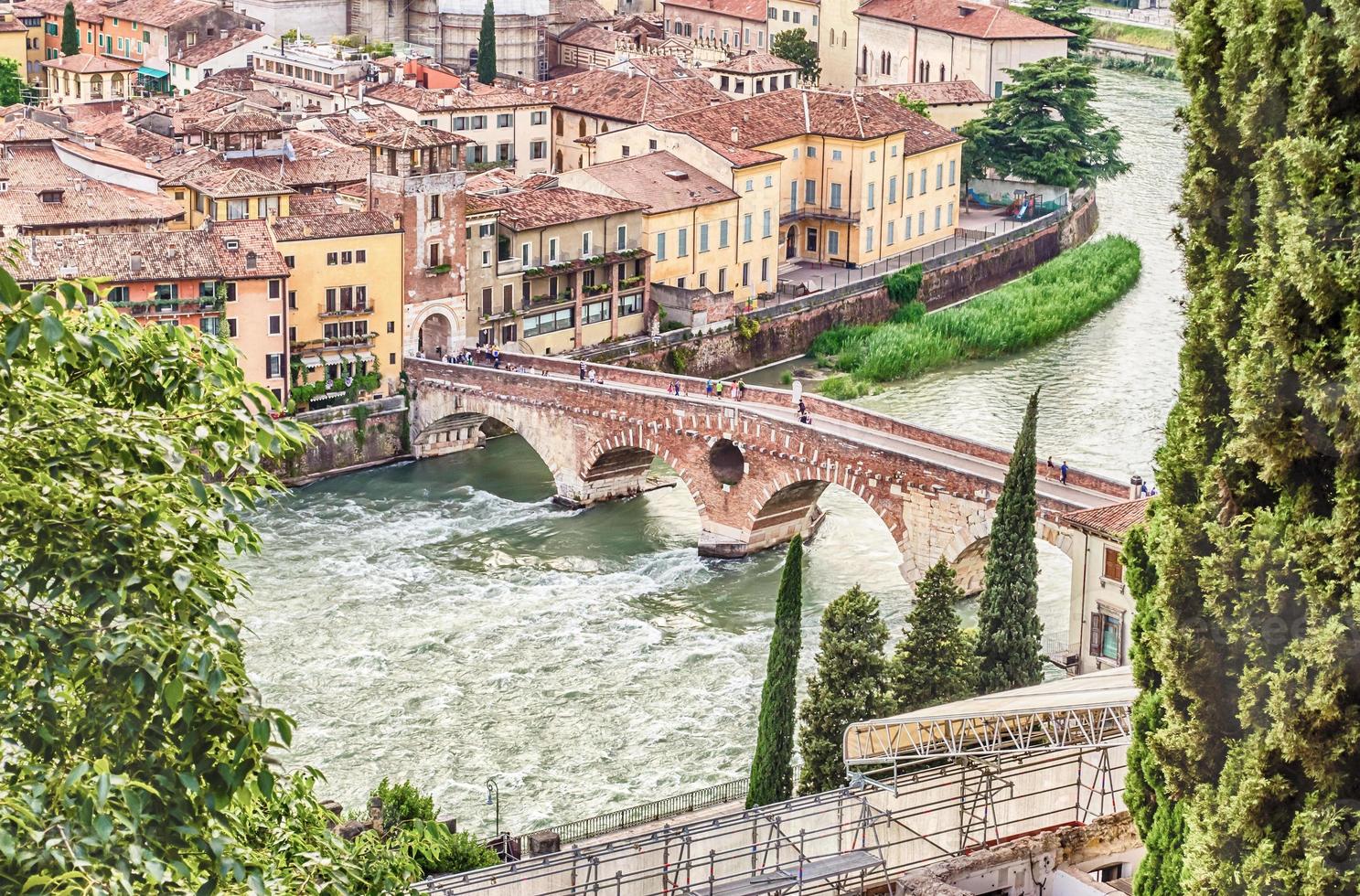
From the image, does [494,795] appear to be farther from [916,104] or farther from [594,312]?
[916,104]

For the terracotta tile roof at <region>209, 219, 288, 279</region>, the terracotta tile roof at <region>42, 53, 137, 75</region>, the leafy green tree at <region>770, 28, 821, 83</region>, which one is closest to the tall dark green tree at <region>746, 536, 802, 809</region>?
the terracotta tile roof at <region>209, 219, 288, 279</region>

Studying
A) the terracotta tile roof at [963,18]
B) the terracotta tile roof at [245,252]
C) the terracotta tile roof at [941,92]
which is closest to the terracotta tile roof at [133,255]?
the terracotta tile roof at [245,252]

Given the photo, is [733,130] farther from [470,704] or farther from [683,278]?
[470,704]

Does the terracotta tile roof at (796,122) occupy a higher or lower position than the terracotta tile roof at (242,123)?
lower

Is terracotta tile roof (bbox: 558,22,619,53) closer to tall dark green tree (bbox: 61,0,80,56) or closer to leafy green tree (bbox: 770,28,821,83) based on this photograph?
leafy green tree (bbox: 770,28,821,83)

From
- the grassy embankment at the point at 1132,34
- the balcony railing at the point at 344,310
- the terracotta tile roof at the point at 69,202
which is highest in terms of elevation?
the terracotta tile roof at the point at 69,202

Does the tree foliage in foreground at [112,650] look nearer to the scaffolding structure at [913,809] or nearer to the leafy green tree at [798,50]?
the scaffolding structure at [913,809]
